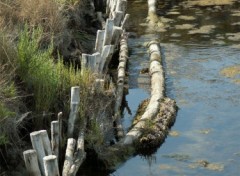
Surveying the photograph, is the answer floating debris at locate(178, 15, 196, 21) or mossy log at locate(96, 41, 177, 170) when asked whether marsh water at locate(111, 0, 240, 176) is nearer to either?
floating debris at locate(178, 15, 196, 21)

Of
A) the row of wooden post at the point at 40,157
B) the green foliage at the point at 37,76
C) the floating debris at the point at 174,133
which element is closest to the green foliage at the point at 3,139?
the row of wooden post at the point at 40,157

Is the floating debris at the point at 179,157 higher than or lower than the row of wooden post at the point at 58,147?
lower

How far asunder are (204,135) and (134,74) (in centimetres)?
322

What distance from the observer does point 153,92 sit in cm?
902

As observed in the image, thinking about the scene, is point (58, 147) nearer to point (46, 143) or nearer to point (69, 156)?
point (69, 156)

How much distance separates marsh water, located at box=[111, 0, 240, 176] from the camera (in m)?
7.14

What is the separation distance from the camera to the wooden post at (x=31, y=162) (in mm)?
5363

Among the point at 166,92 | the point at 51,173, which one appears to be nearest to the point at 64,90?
the point at 51,173

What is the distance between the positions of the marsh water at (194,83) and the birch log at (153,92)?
28 cm

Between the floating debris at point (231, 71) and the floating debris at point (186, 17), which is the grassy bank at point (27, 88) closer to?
the floating debris at point (231, 71)

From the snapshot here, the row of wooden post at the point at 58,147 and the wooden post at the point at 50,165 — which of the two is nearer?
the wooden post at the point at 50,165

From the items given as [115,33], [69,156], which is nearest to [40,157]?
[69,156]

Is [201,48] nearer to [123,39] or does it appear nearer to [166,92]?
[123,39]

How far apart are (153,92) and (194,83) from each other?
138 cm
